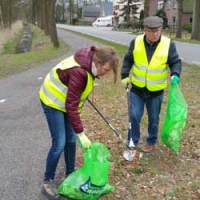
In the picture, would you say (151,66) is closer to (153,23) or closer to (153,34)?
(153,34)

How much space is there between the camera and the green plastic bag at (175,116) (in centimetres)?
486

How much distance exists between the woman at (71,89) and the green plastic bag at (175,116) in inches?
59.8

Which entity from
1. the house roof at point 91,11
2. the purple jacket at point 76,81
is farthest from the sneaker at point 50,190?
the house roof at point 91,11

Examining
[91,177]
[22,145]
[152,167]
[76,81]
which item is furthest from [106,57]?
[22,145]

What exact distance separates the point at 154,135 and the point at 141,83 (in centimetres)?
83

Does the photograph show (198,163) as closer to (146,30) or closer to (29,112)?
(146,30)

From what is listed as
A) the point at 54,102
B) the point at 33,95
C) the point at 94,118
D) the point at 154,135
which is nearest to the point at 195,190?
the point at 154,135

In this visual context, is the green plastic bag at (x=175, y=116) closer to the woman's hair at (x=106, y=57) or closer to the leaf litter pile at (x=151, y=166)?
the leaf litter pile at (x=151, y=166)

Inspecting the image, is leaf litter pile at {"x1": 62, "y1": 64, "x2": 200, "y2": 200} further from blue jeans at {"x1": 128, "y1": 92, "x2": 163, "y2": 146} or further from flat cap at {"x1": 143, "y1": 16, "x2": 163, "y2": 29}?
flat cap at {"x1": 143, "y1": 16, "x2": 163, "y2": 29}

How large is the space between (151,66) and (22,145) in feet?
7.42

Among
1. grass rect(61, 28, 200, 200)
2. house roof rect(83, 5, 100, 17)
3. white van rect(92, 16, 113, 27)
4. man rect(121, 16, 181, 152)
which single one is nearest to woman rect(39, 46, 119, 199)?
grass rect(61, 28, 200, 200)

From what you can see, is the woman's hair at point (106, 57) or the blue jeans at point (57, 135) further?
the blue jeans at point (57, 135)

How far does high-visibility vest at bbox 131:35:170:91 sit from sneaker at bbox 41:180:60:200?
5.30 feet

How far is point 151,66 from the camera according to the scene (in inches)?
184
